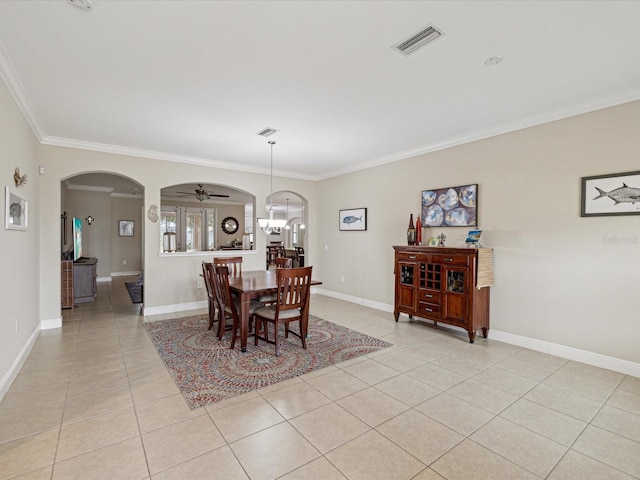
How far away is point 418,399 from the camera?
99.2 inches

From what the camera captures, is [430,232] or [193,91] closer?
[193,91]

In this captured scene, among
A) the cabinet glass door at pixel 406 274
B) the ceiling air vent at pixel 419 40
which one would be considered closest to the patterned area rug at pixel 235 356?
the cabinet glass door at pixel 406 274

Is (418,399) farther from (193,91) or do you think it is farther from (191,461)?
(193,91)

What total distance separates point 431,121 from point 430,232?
1.65 m

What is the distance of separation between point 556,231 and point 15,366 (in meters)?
5.60

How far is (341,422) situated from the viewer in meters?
2.20

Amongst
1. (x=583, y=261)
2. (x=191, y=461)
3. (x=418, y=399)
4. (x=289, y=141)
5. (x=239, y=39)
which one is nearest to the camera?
(x=191, y=461)

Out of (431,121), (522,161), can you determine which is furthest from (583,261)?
(431,121)

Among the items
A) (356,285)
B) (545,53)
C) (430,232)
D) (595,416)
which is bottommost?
(595,416)

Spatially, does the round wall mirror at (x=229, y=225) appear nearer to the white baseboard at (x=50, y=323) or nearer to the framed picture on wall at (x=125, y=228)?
the framed picture on wall at (x=125, y=228)

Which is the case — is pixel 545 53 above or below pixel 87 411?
above

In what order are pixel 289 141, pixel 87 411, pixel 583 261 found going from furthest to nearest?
1. pixel 289 141
2. pixel 583 261
3. pixel 87 411

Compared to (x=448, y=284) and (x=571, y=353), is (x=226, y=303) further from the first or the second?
(x=571, y=353)

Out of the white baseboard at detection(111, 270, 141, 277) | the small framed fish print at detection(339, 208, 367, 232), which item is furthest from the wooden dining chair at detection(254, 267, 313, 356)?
the white baseboard at detection(111, 270, 141, 277)
